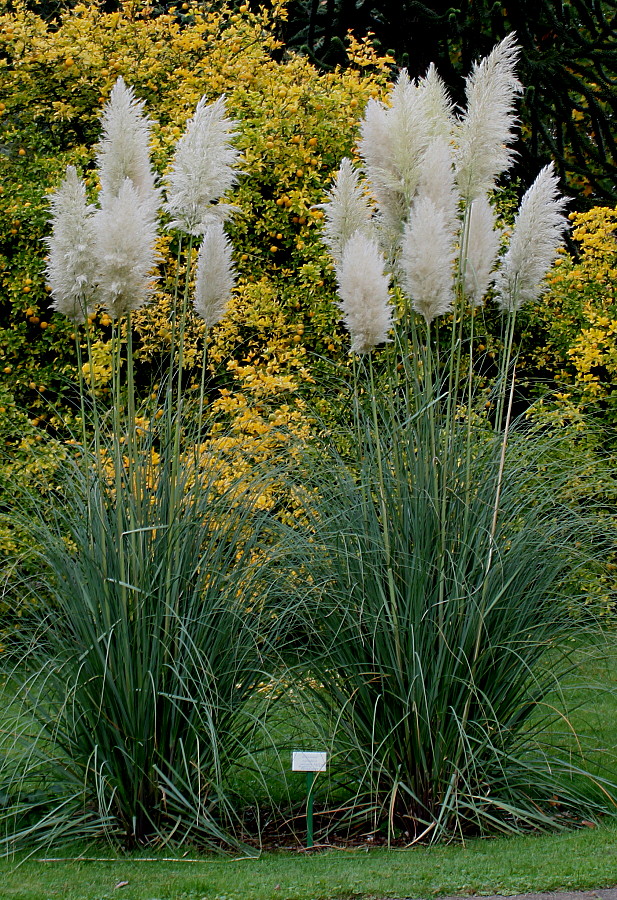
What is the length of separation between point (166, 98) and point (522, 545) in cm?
725

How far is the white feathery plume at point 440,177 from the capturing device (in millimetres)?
4551

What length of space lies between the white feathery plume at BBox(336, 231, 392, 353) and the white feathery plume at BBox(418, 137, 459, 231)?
1.19ft

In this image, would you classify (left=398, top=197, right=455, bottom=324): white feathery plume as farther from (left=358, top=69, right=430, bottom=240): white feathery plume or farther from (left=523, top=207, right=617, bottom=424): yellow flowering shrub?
(left=523, top=207, right=617, bottom=424): yellow flowering shrub

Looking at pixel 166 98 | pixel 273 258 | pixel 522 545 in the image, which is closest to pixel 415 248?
pixel 522 545

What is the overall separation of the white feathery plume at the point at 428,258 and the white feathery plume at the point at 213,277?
0.84 meters

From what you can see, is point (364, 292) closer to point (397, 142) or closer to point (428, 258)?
point (428, 258)

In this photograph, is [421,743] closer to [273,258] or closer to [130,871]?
[130,871]

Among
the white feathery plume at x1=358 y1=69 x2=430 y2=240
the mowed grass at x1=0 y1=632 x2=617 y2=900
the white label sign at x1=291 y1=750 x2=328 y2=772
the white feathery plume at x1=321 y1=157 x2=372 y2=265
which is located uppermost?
the white feathery plume at x1=358 y1=69 x2=430 y2=240

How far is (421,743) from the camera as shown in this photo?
4.20 metres

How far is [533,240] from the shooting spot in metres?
4.75

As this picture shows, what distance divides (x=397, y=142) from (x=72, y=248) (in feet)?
5.08

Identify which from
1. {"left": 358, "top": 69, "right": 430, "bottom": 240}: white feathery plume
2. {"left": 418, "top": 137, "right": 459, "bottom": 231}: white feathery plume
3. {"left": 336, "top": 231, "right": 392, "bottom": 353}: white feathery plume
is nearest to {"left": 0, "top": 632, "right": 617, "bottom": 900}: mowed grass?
{"left": 336, "top": 231, "right": 392, "bottom": 353}: white feathery plume

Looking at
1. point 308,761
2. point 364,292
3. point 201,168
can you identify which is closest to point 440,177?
point 364,292

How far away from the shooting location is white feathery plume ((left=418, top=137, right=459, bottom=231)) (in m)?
4.55
